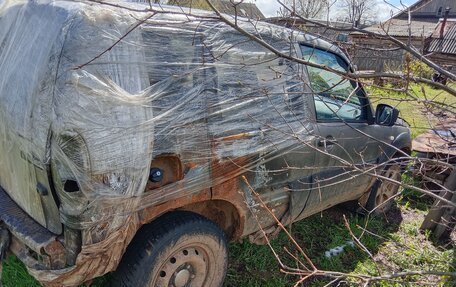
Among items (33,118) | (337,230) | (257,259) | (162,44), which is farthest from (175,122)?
(337,230)

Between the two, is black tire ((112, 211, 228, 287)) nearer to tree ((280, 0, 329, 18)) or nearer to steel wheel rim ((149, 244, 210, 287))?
steel wheel rim ((149, 244, 210, 287))

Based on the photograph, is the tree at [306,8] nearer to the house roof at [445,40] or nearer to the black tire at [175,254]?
the black tire at [175,254]

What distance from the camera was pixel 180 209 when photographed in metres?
2.51

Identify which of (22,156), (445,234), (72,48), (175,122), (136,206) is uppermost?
(72,48)

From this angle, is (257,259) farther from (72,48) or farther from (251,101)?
(72,48)

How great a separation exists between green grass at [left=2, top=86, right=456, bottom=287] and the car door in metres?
0.25

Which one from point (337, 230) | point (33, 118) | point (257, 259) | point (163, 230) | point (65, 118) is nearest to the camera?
point (65, 118)

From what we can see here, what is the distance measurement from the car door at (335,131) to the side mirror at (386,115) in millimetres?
114

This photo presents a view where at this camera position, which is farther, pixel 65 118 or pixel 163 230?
pixel 163 230

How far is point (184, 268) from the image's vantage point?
253 cm

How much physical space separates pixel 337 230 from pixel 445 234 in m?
1.21

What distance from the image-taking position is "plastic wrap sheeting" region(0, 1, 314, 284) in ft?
6.12

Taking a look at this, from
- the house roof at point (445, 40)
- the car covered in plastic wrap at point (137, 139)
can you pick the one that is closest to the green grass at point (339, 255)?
the car covered in plastic wrap at point (137, 139)

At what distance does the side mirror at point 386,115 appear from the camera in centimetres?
360
